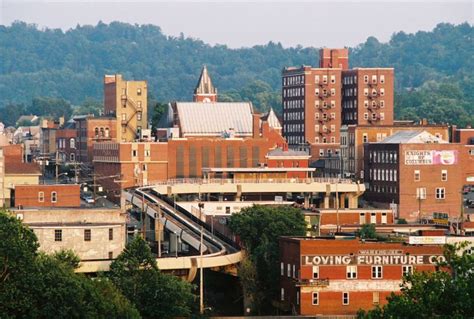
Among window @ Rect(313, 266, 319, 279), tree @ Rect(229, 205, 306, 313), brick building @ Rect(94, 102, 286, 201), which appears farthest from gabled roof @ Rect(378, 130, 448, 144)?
window @ Rect(313, 266, 319, 279)

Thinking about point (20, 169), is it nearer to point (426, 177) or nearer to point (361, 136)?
point (426, 177)

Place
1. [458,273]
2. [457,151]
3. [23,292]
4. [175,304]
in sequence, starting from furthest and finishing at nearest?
[457,151], [175,304], [23,292], [458,273]

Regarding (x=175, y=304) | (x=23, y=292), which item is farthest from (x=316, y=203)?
(x=23, y=292)

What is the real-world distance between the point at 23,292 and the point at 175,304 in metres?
11.8

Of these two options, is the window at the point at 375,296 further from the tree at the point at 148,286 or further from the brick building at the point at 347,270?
the tree at the point at 148,286

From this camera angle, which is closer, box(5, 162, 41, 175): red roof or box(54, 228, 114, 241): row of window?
box(54, 228, 114, 241): row of window

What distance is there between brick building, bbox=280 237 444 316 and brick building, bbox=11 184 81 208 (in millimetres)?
29858

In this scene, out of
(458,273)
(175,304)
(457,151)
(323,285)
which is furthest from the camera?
(457,151)

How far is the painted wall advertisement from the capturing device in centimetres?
15500

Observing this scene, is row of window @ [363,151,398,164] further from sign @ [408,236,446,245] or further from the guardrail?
sign @ [408,236,446,245]

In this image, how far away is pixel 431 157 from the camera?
509ft

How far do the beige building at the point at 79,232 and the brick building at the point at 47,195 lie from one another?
671 inches

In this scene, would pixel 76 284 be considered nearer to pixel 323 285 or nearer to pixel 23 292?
pixel 23 292

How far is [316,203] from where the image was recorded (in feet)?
540
